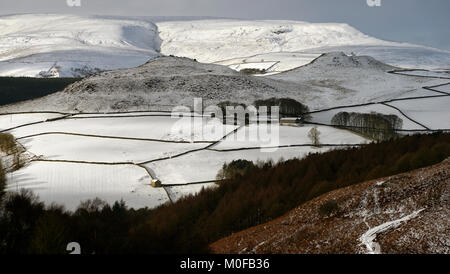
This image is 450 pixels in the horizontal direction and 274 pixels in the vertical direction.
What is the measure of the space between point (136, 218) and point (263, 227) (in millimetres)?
8934

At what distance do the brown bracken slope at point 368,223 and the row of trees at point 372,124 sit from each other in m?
33.0

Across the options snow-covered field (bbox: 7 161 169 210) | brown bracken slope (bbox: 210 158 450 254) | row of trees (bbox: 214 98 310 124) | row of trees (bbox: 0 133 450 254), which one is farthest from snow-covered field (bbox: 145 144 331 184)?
row of trees (bbox: 214 98 310 124)

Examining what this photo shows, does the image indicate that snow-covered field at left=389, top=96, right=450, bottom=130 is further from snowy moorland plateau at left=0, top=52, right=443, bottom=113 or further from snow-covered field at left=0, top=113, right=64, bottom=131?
snow-covered field at left=0, top=113, right=64, bottom=131

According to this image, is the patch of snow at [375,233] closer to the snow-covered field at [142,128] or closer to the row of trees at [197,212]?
the row of trees at [197,212]

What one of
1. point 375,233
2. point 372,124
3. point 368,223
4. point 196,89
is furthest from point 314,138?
point 196,89

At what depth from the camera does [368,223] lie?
1898cm

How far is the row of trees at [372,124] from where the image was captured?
56.6m

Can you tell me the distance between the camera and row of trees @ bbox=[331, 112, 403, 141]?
56.6 meters

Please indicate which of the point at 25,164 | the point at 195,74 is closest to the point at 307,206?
the point at 25,164

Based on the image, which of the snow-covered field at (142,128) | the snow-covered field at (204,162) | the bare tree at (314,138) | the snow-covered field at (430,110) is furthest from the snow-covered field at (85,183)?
the snow-covered field at (430,110)

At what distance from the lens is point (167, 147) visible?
5053 cm

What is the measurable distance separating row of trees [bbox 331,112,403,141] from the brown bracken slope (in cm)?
3302
